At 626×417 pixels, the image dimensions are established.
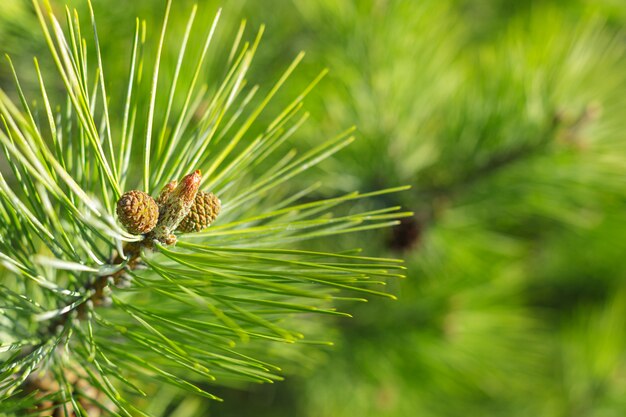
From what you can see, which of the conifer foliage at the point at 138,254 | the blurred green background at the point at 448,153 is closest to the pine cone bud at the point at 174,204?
the conifer foliage at the point at 138,254

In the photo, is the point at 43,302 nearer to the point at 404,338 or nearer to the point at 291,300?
the point at 291,300

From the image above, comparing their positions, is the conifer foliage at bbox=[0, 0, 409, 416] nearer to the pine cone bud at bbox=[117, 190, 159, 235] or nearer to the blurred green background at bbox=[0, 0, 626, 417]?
the pine cone bud at bbox=[117, 190, 159, 235]

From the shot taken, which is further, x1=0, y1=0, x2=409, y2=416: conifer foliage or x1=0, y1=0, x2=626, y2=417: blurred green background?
x1=0, y1=0, x2=626, y2=417: blurred green background

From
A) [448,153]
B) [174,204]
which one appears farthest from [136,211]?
[448,153]

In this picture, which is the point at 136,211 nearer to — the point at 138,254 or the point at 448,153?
the point at 138,254

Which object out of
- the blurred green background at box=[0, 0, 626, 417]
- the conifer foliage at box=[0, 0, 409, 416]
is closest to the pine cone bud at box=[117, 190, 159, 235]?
the conifer foliage at box=[0, 0, 409, 416]
